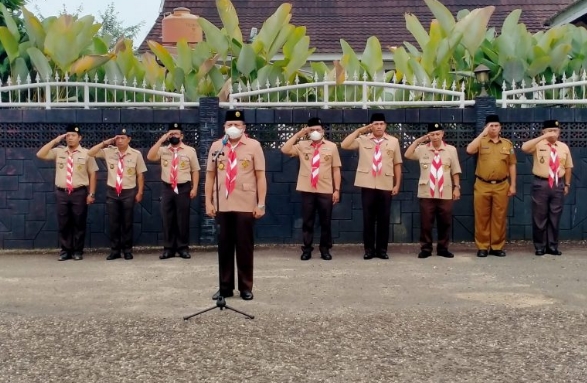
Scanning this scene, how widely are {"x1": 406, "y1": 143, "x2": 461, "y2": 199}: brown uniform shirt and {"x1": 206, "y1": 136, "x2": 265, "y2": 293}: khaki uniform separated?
332cm

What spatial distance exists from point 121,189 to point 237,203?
10.5ft

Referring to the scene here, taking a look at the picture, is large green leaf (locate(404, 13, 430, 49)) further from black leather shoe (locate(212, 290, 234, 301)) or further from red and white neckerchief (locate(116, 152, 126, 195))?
black leather shoe (locate(212, 290, 234, 301))

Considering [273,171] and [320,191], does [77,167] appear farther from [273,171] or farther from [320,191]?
[320,191]

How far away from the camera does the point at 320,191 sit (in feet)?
34.2

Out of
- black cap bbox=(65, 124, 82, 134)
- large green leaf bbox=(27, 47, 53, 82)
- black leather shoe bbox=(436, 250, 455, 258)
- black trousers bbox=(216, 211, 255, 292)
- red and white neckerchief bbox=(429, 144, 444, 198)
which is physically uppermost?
large green leaf bbox=(27, 47, 53, 82)

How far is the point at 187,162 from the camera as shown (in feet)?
34.5

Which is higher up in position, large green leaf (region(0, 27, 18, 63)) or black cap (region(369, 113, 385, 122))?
large green leaf (region(0, 27, 18, 63))

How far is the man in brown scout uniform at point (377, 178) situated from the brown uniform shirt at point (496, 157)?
1.05 meters

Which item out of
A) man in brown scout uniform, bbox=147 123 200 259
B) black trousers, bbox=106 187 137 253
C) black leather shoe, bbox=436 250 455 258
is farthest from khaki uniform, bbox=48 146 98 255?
black leather shoe, bbox=436 250 455 258

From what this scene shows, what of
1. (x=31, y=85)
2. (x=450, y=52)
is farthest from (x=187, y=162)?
(x=450, y=52)

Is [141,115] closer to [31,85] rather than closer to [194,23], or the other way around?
[31,85]

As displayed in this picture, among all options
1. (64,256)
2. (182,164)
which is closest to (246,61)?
(182,164)

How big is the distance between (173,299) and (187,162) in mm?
3050

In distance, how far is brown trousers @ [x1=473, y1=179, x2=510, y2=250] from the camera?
10484 mm
